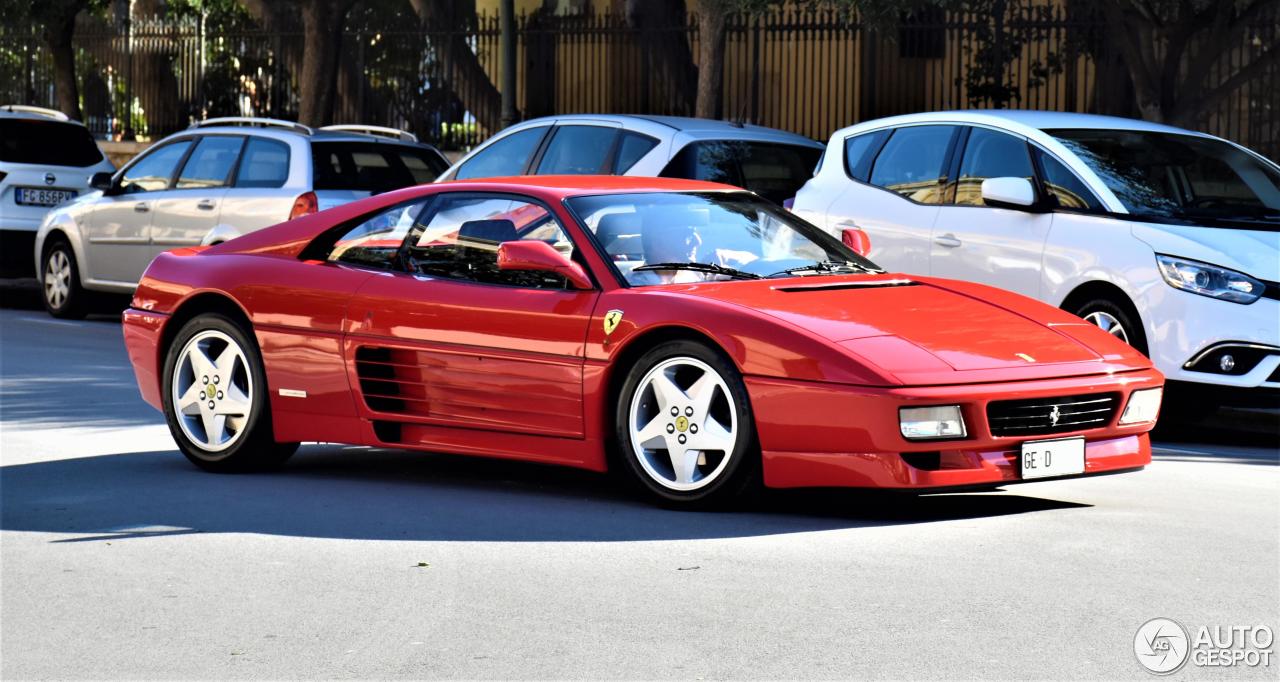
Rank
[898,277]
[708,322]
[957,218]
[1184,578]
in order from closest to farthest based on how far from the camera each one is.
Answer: [1184,578]
[708,322]
[898,277]
[957,218]

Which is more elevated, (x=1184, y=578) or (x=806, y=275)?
(x=806, y=275)

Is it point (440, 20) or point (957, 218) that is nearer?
point (957, 218)

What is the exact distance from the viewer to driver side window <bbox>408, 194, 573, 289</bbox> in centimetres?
836

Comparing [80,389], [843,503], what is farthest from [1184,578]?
[80,389]

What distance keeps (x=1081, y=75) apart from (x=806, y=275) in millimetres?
13831

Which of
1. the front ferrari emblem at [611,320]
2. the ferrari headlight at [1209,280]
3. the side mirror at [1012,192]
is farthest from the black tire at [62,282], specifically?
the front ferrari emblem at [611,320]

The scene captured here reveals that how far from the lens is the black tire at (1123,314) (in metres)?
10.7

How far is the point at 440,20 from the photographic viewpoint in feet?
89.5

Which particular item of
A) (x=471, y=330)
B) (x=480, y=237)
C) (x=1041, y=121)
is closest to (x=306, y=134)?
(x=1041, y=121)

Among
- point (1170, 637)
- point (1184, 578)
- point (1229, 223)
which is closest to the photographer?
point (1170, 637)

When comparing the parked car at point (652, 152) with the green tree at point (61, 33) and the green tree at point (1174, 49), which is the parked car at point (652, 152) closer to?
the green tree at point (1174, 49)

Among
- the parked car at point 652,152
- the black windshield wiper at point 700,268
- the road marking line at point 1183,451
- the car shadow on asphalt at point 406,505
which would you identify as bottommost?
the road marking line at point 1183,451

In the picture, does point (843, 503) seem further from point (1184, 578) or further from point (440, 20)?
point (440, 20)

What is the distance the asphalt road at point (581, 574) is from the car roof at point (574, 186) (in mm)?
1280
